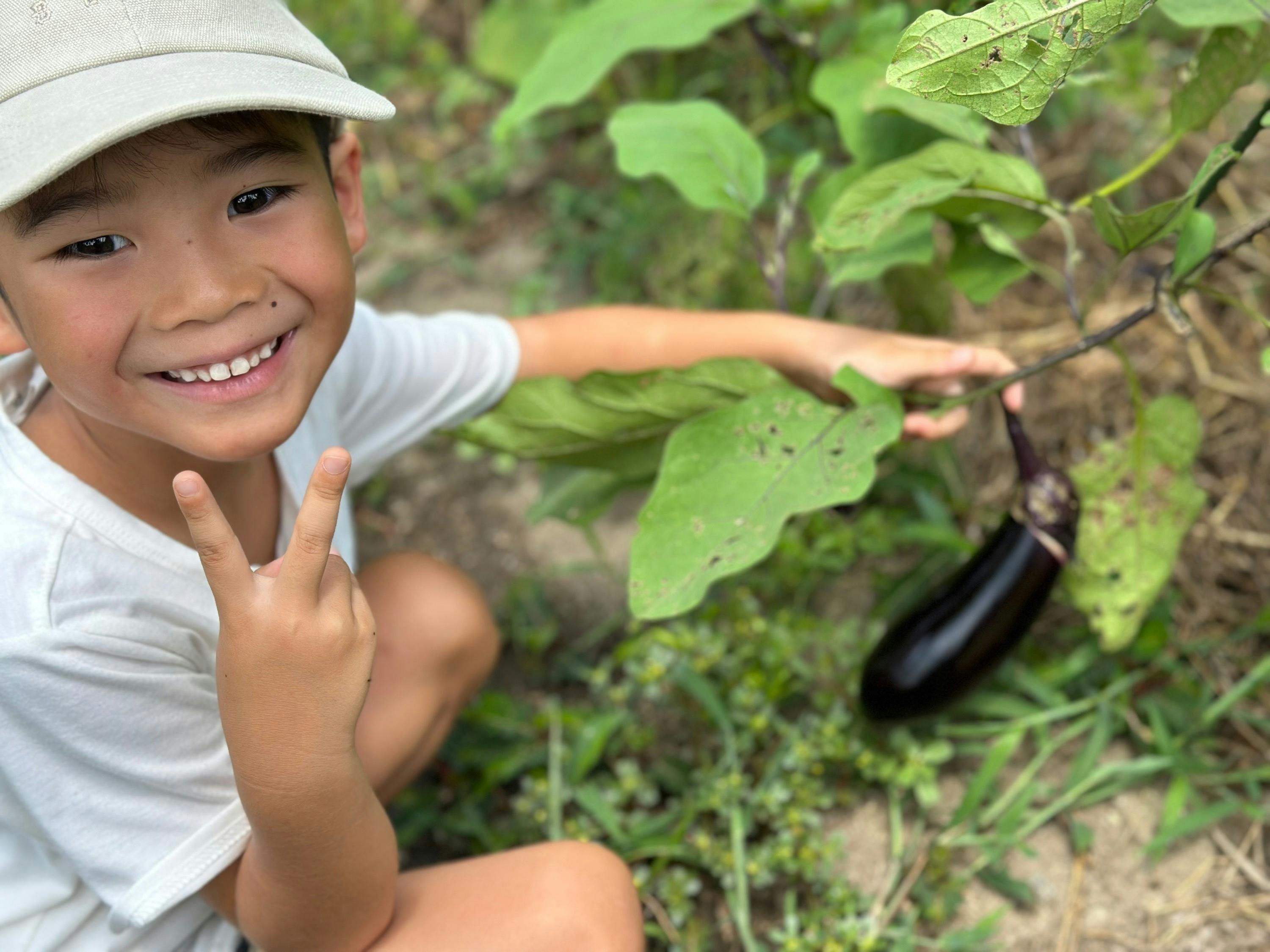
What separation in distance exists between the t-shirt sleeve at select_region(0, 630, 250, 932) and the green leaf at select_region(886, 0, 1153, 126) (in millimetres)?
798

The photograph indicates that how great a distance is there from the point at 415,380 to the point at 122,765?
1.97 feet

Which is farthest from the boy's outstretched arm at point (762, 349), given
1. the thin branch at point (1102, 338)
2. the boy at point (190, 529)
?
the boy at point (190, 529)

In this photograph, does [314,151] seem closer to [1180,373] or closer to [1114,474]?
[1114,474]

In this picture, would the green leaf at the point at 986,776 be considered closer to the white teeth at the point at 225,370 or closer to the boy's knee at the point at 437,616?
the boy's knee at the point at 437,616

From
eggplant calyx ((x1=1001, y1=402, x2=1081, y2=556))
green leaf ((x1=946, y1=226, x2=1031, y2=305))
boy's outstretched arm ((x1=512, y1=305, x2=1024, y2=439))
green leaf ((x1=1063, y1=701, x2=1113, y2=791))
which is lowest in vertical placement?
green leaf ((x1=1063, y1=701, x2=1113, y2=791))

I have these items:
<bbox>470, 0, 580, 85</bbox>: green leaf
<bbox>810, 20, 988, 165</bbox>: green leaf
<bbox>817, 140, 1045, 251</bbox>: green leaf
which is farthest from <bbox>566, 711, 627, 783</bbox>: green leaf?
<bbox>470, 0, 580, 85</bbox>: green leaf

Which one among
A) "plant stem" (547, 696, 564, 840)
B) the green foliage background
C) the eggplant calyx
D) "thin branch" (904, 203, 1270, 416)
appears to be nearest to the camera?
"thin branch" (904, 203, 1270, 416)

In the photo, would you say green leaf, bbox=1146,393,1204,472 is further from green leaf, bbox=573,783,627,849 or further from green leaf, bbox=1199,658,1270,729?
green leaf, bbox=573,783,627,849

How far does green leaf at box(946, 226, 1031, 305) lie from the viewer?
1.38m

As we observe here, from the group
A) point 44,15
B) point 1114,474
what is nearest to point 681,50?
point 1114,474

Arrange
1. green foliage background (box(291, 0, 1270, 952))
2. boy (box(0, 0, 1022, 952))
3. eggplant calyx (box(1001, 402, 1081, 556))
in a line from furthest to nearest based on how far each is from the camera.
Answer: eggplant calyx (box(1001, 402, 1081, 556))
green foliage background (box(291, 0, 1270, 952))
boy (box(0, 0, 1022, 952))

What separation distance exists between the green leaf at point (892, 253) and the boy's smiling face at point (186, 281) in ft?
2.07

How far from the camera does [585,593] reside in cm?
185

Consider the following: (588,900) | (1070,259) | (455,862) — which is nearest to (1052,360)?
(1070,259)
